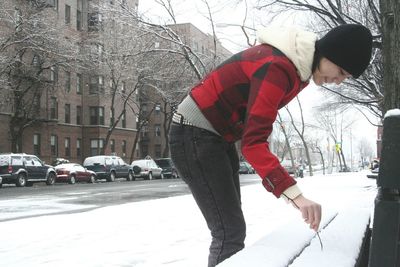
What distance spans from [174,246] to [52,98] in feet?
128

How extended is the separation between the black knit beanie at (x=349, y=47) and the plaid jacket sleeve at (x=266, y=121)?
0.60ft

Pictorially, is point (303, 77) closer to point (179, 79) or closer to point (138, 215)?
point (138, 215)

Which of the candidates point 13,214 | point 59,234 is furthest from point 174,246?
point 13,214

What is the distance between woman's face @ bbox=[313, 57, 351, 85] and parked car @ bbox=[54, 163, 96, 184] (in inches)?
1182

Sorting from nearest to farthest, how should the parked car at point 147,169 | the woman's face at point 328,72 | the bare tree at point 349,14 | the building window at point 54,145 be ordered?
the woman's face at point 328,72, the bare tree at point 349,14, the parked car at point 147,169, the building window at point 54,145

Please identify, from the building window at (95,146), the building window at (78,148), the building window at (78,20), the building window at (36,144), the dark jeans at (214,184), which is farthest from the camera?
the building window at (95,146)

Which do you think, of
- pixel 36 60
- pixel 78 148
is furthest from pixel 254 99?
pixel 78 148

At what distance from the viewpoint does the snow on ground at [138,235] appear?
3762mm

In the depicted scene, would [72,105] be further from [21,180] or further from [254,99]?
[254,99]

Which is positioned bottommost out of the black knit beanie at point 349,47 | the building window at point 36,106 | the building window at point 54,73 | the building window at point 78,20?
the black knit beanie at point 349,47

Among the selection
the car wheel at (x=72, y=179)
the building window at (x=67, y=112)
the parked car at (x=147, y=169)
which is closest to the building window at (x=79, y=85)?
the building window at (x=67, y=112)

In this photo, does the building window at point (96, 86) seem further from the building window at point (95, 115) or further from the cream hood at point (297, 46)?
the cream hood at point (297, 46)

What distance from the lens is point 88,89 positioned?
1945 inches

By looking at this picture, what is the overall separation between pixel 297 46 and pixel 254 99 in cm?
35
